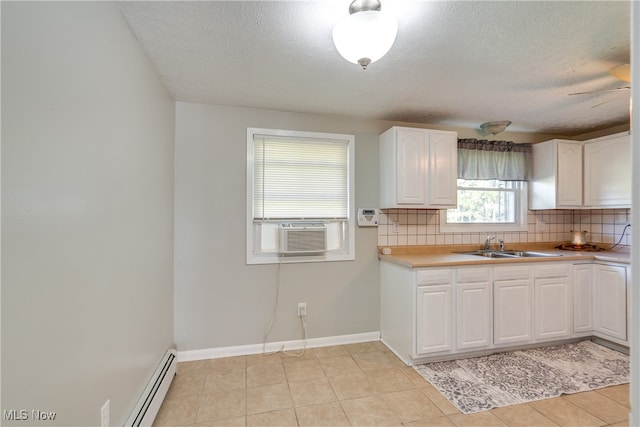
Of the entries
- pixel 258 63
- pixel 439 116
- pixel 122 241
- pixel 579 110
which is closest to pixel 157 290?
pixel 122 241

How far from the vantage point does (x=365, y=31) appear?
1.36 metres

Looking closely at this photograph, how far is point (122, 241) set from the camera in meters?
1.52

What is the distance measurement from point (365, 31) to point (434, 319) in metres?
2.19

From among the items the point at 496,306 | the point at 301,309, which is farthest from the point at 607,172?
the point at 301,309

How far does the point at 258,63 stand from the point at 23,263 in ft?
5.34

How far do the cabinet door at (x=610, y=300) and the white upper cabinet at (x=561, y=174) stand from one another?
74 centimetres

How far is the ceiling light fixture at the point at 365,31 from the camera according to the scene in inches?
52.6

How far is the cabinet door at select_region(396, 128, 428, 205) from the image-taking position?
2.73 meters

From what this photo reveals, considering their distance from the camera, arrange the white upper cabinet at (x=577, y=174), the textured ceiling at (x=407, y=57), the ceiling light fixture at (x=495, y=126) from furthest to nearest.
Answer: the white upper cabinet at (x=577, y=174) < the ceiling light fixture at (x=495, y=126) < the textured ceiling at (x=407, y=57)

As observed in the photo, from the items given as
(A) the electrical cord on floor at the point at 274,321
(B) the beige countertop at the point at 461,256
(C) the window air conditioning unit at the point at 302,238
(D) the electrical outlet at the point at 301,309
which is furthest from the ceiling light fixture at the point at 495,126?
(D) the electrical outlet at the point at 301,309

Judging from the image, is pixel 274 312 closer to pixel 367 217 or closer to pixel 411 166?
pixel 367 217

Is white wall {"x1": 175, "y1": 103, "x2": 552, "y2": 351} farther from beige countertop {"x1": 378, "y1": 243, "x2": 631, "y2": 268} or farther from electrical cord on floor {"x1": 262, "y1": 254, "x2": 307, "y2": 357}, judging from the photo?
beige countertop {"x1": 378, "y1": 243, "x2": 631, "y2": 268}

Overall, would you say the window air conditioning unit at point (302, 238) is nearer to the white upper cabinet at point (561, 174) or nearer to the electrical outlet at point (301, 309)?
the electrical outlet at point (301, 309)

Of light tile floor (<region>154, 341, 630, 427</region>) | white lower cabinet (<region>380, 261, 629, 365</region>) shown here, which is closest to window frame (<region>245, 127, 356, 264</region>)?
white lower cabinet (<region>380, 261, 629, 365</region>)
